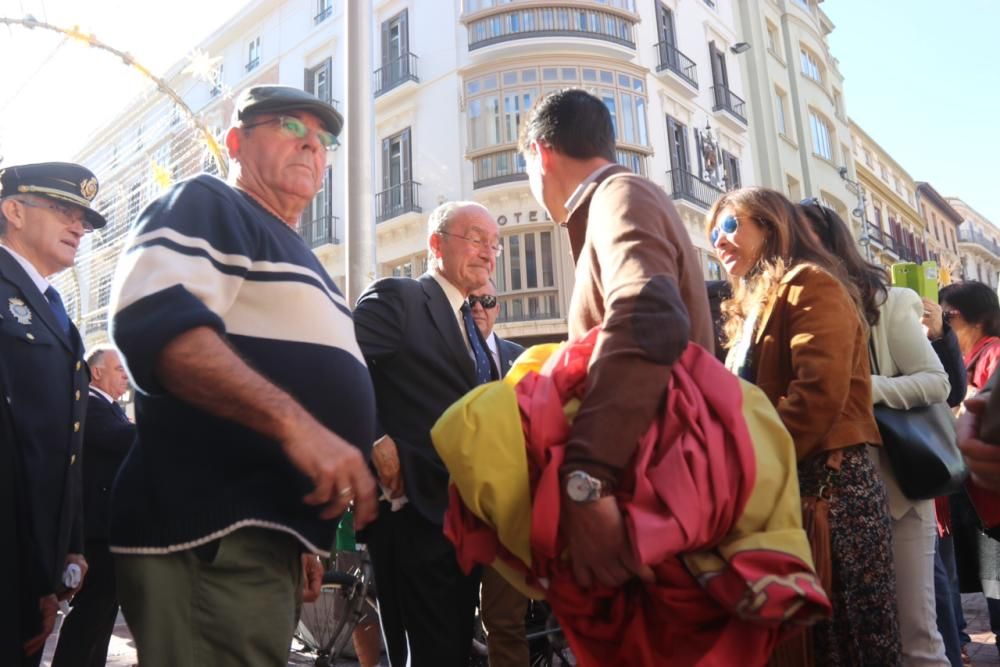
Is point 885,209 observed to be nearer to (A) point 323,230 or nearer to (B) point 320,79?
(B) point 320,79

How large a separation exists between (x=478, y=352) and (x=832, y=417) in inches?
57.3

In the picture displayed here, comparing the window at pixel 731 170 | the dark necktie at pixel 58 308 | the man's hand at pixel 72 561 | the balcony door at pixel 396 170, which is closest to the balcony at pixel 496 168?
the balcony door at pixel 396 170

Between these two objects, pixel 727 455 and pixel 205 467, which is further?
pixel 205 467

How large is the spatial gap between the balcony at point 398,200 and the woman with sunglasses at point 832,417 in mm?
17226

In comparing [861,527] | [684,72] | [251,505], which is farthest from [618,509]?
[684,72]

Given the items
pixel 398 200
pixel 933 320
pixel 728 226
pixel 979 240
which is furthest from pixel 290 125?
pixel 979 240

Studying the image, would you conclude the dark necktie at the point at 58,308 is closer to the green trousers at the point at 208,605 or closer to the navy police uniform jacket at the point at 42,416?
the navy police uniform jacket at the point at 42,416

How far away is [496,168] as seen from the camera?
1872 centimetres

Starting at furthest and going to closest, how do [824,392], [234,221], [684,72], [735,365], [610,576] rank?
[684,72], [735,365], [824,392], [234,221], [610,576]

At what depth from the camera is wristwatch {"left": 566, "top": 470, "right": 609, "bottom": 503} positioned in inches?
59.5

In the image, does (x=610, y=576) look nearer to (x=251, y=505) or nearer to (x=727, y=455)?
(x=727, y=455)

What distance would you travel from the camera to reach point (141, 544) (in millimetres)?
1692

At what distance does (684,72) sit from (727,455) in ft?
75.8

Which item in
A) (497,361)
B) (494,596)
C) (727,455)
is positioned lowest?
(494,596)
